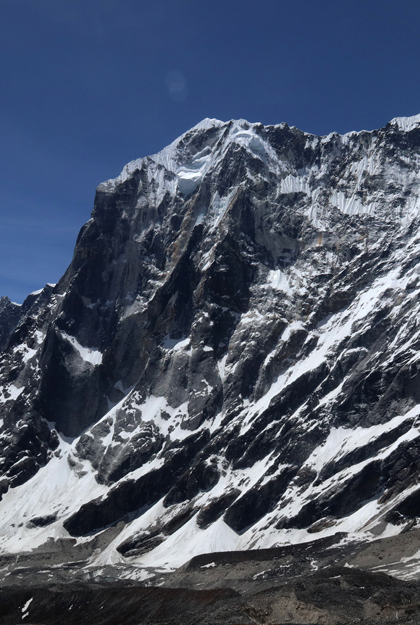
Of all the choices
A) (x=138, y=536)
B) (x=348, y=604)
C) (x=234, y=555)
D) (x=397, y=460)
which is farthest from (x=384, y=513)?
(x=138, y=536)

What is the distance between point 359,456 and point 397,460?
1281cm

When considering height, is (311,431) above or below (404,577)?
above

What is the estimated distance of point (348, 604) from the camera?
91562 millimetres

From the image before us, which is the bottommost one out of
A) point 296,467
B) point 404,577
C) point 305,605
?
point 404,577

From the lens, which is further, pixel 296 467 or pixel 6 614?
pixel 296 467

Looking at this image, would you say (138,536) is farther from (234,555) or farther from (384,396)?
(384,396)

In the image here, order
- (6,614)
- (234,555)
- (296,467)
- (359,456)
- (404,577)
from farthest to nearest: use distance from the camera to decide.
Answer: (296,467) → (359,456) → (234,555) → (6,614) → (404,577)

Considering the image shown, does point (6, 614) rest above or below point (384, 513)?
above

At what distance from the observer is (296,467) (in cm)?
18262

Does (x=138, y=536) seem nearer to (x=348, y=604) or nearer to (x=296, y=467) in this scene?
(x=296, y=467)

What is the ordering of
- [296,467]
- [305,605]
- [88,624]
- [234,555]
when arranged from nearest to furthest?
[305,605], [88,624], [234,555], [296,467]

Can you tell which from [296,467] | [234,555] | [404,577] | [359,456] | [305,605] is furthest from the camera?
[296,467]

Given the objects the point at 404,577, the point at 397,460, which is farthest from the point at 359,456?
the point at 404,577

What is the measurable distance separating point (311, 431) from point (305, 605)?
9718 centimetres
